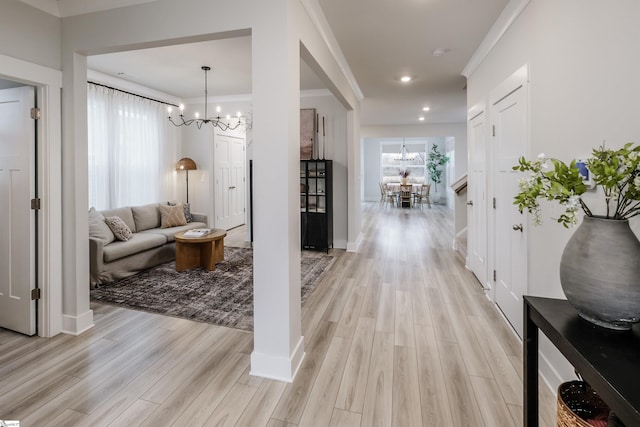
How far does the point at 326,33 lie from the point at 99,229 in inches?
137

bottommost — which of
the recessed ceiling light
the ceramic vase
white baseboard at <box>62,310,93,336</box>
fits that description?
white baseboard at <box>62,310,93,336</box>

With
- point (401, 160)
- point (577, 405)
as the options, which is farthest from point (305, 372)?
point (401, 160)

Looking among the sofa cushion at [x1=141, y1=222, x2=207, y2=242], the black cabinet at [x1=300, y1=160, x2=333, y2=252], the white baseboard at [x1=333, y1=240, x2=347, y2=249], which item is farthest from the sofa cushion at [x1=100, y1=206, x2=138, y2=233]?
the white baseboard at [x1=333, y1=240, x2=347, y2=249]

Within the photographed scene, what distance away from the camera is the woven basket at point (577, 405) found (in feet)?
3.82

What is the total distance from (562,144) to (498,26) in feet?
5.52

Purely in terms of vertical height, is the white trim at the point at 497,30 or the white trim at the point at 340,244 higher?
Answer: the white trim at the point at 497,30

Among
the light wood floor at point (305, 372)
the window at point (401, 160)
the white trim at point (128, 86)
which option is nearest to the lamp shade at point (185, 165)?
the white trim at point (128, 86)

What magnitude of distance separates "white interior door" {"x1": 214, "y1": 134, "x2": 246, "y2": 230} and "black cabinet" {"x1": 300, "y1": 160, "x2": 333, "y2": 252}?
228 cm

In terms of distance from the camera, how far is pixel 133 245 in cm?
423

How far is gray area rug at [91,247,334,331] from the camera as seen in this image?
312 centimetres

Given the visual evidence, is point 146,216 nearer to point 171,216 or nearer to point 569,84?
point 171,216

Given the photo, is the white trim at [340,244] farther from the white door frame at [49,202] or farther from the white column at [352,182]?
the white door frame at [49,202]

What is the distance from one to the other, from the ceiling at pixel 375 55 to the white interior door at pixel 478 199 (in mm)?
892

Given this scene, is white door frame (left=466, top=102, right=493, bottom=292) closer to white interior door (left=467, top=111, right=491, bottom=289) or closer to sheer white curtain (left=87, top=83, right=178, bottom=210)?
white interior door (left=467, top=111, right=491, bottom=289)
